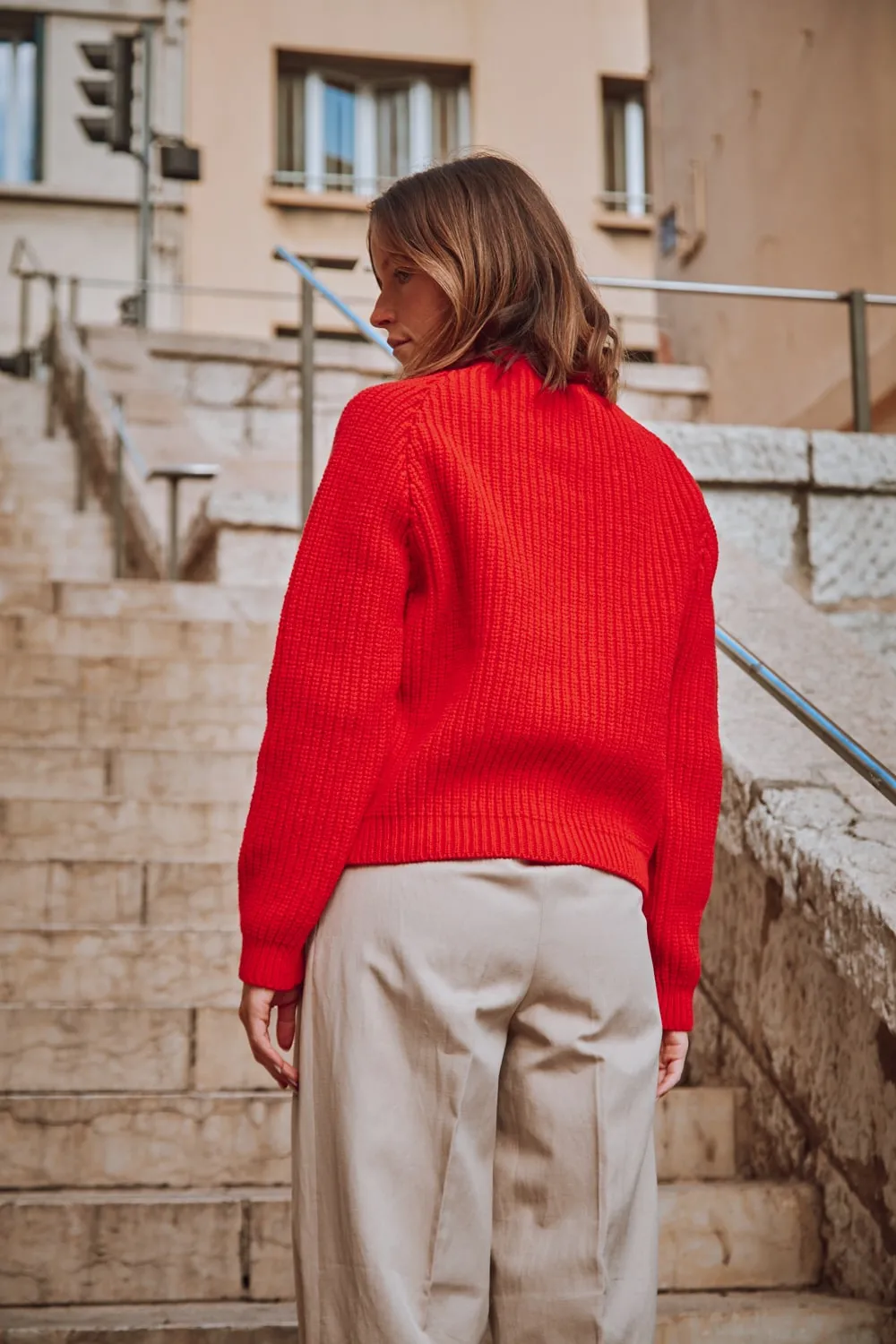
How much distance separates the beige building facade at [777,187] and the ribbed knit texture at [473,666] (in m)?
5.60

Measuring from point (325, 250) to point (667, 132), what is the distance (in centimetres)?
645

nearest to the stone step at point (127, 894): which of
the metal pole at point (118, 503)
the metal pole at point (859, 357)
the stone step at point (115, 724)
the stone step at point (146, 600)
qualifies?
the stone step at point (115, 724)

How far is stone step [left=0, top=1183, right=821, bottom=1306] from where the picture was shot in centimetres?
258

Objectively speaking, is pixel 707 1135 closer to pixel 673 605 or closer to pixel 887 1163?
pixel 887 1163

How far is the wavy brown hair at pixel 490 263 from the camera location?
5.36 feet

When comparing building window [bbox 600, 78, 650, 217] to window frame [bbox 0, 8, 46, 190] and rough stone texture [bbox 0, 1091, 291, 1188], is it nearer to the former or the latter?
window frame [bbox 0, 8, 46, 190]

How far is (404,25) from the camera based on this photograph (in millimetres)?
16531

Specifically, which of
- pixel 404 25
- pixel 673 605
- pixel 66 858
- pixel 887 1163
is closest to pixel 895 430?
pixel 66 858

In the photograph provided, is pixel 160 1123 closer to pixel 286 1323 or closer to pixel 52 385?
pixel 286 1323

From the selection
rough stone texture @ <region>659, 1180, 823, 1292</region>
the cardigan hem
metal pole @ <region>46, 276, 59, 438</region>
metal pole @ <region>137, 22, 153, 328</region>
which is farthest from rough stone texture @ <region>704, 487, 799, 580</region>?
metal pole @ <region>46, 276, 59, 438</region>

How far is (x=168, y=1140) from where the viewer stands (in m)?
2.84

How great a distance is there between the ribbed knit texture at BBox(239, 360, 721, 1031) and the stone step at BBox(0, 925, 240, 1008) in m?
1.80

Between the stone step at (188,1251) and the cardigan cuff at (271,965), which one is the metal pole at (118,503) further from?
the cardigan cuff at (271,965)

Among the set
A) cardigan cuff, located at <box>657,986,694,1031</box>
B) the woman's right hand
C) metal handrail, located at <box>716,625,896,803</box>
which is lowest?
the woman's right hand
